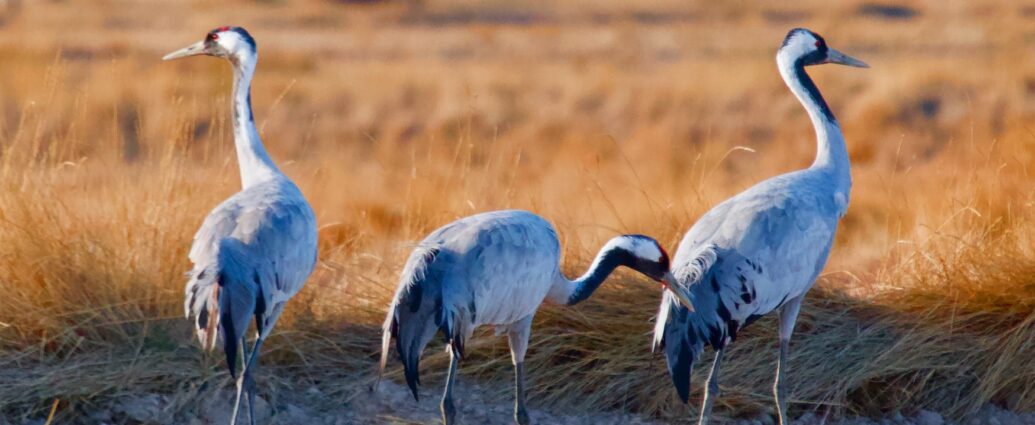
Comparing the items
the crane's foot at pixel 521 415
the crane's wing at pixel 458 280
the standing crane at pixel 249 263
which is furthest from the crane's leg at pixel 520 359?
the standing crane at pixel 249 263

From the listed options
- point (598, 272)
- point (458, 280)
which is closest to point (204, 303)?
point (458, 280)

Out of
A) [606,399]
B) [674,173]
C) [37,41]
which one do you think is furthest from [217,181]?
[37,41]

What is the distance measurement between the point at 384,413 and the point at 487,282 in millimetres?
1007

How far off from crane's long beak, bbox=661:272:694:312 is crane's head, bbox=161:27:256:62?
6.91 ft

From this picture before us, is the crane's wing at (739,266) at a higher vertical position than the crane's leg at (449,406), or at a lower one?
higher

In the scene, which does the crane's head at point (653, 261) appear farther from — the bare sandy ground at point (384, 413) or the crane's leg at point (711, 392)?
the bare sandy ground at point (384, 413)

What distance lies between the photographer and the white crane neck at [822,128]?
6105 mm

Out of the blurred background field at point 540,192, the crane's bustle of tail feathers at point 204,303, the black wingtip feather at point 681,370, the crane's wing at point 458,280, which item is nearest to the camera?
the crane's bustle of tail feathers at point 204,303

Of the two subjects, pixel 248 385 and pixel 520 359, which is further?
pixel 520 359

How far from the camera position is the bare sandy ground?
5.61 m

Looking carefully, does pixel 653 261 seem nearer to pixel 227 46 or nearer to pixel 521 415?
pixel 521 415

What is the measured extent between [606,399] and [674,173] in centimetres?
851

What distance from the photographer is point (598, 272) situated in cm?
564

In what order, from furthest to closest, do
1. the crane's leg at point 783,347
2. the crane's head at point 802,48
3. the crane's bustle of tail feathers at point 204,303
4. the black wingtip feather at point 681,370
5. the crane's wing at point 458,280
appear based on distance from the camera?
the crane's head at point 802,48 → the crane's leg at point 783,347 → the black wingtip feather at point 681,370 → the crane's wing at point 458,280 → the crane's bustle of tail feathers at point 204,303
